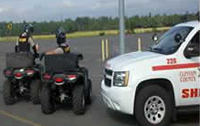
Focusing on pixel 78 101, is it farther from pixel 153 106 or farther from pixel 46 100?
pixel 153 106

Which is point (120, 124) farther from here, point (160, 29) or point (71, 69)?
point (160, 29)

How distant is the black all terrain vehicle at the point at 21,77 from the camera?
32.6ft

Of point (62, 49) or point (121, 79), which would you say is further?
point (62, 49)

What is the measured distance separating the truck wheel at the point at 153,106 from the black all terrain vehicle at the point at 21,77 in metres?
3.59

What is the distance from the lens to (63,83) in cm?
870

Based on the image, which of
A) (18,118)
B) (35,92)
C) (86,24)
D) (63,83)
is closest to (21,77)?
(35,92)

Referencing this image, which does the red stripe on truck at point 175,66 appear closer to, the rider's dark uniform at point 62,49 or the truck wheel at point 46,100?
the truck wheel at point 46,100

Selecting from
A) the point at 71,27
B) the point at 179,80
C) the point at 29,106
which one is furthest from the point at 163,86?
the point at 71,27

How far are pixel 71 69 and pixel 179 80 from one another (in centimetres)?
276

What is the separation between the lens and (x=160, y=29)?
49750 mm

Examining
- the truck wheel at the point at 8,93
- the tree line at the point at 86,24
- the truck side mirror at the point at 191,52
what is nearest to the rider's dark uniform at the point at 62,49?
the truck wheel at the point at 8,93

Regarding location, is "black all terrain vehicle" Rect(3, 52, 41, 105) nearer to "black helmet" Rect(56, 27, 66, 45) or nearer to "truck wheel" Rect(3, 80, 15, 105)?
"truck wheel" Rect(3, 80, 15, 105)

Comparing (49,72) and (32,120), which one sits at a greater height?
(49,72)

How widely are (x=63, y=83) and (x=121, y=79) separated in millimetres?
1805
